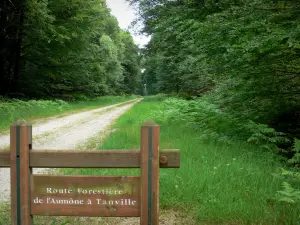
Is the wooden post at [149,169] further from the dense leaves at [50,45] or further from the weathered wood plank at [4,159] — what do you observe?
the dense leaves at [50,45]

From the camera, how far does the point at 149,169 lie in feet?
9.50

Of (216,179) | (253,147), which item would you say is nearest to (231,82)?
(253,147)

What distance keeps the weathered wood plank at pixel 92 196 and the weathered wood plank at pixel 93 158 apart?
13 centimetres

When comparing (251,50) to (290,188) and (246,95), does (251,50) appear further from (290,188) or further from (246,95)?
A: (290,188)

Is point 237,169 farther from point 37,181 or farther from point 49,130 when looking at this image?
point 49,130

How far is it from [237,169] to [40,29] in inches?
759

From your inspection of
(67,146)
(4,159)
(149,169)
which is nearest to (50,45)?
(67,146)

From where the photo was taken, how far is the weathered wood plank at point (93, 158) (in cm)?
295

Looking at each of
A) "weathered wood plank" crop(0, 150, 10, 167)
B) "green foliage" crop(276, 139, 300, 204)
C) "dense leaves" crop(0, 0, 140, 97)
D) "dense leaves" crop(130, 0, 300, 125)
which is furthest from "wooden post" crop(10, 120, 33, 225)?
"dense leaves" crop(0, 0, 140, 97)

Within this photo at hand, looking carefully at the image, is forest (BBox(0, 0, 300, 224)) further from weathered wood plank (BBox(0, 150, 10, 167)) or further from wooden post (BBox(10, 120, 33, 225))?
weathered wood plank (BBox(0, 150, 10, 167))

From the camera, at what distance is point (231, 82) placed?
9.41 meters

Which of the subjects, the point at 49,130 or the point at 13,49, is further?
the point at 13,49

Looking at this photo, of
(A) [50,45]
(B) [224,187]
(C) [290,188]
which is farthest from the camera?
(A) [50,45]

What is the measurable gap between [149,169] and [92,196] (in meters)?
0.62
